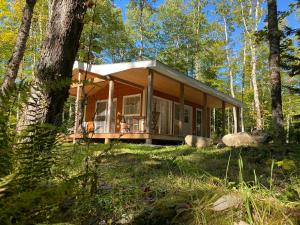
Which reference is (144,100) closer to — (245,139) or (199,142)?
(199,142)

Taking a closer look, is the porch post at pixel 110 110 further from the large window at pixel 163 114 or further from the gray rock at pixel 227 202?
the gray rock at pixel 227 202

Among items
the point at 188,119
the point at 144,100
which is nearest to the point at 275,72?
the point at 144,100

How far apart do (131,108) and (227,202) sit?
1357 cm

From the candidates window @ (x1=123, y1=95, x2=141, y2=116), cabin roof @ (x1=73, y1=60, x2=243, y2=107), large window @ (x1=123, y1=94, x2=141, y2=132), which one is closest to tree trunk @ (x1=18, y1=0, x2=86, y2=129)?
cabin roof @ (x1=73, y1=60, x2=243, y2=107)

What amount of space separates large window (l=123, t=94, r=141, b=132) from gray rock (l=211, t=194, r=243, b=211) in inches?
502

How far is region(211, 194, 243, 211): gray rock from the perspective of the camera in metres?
1.98

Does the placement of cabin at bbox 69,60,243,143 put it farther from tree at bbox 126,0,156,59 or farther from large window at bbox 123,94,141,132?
tree at bbox 126,0,156,59

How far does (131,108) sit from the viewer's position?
15.5 meters

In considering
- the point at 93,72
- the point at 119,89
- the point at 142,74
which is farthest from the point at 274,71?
the point at 119,89

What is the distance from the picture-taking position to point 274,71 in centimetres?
791

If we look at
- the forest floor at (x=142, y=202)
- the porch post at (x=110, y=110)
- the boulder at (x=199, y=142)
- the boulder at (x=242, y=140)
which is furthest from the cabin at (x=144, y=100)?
the forest floor at (x=142, y=202)

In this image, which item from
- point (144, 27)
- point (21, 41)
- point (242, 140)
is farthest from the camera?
point (144, 27)

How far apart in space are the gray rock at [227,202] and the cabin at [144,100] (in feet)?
28.9

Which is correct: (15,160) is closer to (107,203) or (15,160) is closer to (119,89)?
(107,203)
